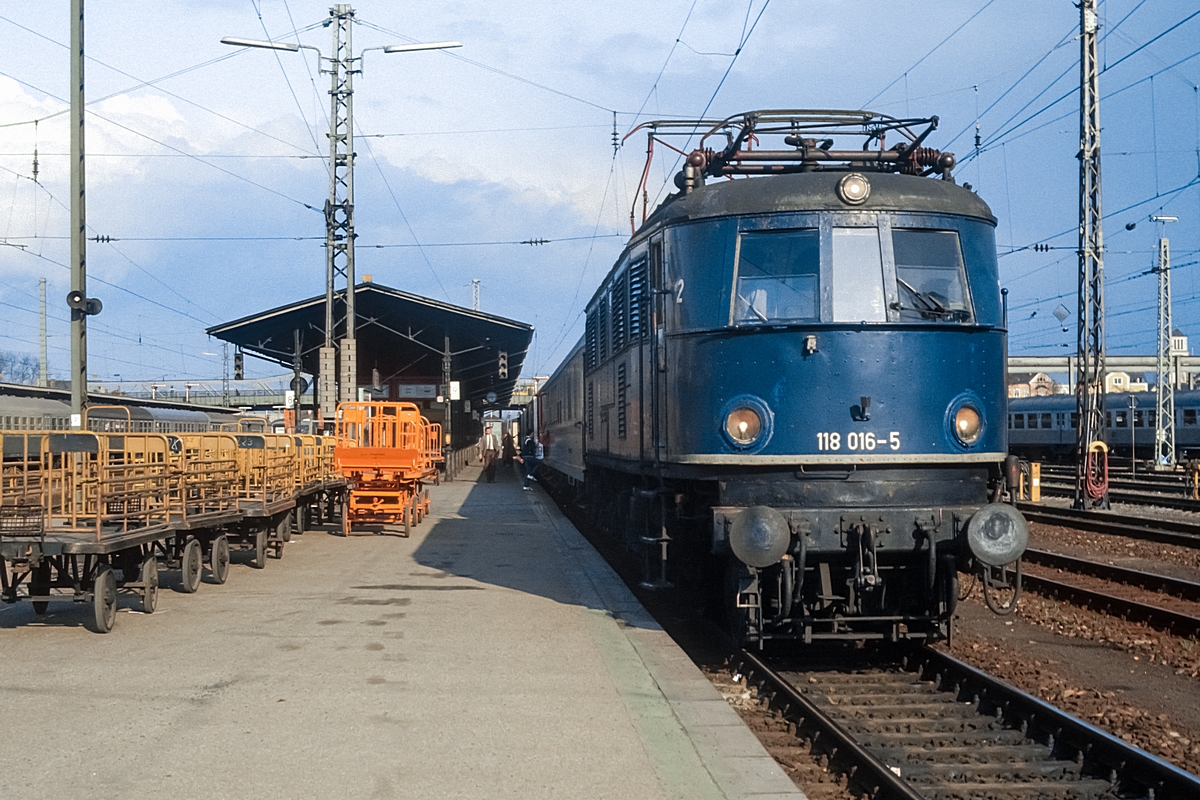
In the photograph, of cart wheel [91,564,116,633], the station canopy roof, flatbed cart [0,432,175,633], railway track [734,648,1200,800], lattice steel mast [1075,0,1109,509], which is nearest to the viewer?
railway track [734,648,1200,800]

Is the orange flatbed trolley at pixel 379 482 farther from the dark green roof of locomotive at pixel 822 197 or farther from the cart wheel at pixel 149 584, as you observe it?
the dark green roof of locomotive at pixel 822 197

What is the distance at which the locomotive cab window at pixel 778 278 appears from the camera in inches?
312

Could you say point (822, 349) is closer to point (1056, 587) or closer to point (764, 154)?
point (764, 154)

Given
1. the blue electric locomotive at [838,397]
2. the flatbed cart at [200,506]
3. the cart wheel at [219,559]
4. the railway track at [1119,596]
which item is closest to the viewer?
the blue electric locomotive at [838,397]

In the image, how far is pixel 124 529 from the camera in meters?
8.97

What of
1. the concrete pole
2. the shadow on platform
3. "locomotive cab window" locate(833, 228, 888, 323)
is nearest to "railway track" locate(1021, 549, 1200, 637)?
"locomotive cab window" locate(833, 228, 888, 323)

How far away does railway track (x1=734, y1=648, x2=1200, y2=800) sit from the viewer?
5.44 m

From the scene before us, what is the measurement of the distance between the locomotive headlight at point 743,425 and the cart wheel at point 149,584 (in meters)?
5.09

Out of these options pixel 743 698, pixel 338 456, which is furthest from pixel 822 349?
pixel 338 456

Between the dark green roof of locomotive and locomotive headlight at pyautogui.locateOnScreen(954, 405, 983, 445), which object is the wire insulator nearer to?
the dark green roof of locomotive

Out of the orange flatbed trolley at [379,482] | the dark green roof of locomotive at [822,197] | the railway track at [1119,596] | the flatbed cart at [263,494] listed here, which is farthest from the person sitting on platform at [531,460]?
the dark green roof of locomotive at [822,197]

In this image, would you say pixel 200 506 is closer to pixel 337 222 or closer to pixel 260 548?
pixel 260 548

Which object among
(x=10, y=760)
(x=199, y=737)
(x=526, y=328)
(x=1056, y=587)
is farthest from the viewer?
(x=526, y=328)

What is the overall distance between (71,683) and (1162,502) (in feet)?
72.7
